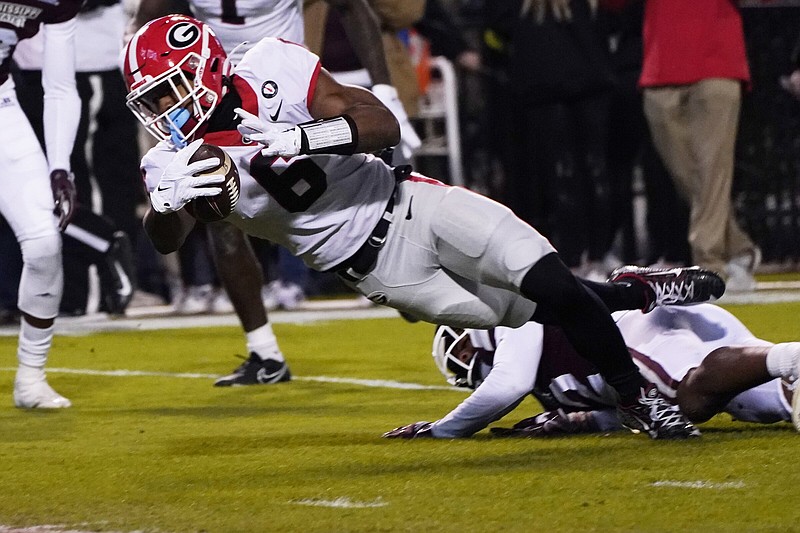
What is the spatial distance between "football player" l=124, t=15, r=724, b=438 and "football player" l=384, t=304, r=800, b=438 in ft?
0.39

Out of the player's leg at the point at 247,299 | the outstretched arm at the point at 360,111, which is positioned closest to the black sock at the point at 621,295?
the outstretched arm at the point at 360,111

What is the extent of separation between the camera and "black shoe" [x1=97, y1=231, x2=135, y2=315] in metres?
9.40

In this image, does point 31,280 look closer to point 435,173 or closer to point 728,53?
Result: point 728,53

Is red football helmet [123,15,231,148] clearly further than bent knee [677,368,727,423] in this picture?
No

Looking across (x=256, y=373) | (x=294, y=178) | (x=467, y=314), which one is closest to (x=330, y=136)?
(x=294, y=178)

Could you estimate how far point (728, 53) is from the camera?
8.85 m

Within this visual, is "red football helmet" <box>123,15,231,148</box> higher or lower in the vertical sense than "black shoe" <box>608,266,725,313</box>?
higher

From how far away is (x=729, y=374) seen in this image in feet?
15.2

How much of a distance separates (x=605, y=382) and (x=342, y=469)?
31.2 inches

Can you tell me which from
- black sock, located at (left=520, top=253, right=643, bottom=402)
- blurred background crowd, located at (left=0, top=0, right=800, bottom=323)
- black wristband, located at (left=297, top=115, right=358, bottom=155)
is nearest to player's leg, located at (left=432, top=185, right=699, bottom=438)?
black sock, located at (left=520, top=253, right=643, bottom=402)

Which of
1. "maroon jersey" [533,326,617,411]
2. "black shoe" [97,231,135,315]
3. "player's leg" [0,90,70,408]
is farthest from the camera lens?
"black shoe" [97,231,135,315]

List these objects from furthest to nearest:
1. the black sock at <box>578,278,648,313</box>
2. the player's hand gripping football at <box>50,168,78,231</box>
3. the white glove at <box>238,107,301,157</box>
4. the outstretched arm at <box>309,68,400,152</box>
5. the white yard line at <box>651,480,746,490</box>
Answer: the player's hand gripping football at <box>50,168,78,231</box> < the black sock at <box>578,278,648,313</box> < the outstretched arm at <box>309,68,400,152</box> < the white glove at <box>238,107,301,157</box> < the white yard line at <box>651,480,746,490</box>

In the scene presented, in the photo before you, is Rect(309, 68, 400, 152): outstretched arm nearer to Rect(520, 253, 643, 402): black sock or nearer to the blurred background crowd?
Rect(520, 253, 643, 402): black sock

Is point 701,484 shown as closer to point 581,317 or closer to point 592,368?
point 581,317
